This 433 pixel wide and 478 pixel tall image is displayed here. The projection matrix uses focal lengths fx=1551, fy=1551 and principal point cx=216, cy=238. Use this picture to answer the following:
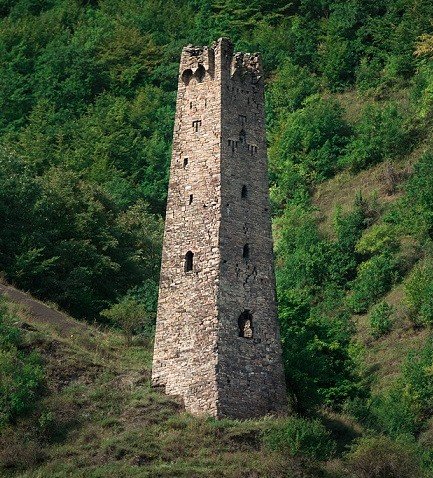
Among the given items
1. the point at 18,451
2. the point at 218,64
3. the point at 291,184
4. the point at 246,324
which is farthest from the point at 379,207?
the point at 18,451

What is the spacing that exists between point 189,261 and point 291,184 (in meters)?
26.8

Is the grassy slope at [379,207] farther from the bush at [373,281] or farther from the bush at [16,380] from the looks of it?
the bush at [16,380]

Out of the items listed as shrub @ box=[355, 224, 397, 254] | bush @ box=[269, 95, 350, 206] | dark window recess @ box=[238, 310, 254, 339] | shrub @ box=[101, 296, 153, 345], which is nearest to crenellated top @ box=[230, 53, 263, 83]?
dark window recess @ box=[238, 310, 254, 339]

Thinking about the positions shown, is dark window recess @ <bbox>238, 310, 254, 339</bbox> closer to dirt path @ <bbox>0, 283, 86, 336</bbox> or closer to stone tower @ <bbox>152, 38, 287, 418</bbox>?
stone tower @ <bbox>152, 38, 287, 418</bbox>

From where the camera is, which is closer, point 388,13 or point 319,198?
point 319,198

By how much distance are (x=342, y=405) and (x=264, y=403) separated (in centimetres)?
512

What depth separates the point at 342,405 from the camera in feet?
157

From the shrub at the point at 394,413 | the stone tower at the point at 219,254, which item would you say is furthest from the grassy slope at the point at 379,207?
the stone tower at the point at 219,254

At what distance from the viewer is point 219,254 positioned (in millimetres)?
44781

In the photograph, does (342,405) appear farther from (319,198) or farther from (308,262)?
(319,198)

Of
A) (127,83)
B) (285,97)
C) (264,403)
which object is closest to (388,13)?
(285,97)

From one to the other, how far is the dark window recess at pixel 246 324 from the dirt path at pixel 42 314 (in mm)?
6183

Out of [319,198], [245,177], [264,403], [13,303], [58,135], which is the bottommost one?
[264,403]

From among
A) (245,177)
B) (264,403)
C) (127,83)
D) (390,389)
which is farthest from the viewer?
(127,83)
